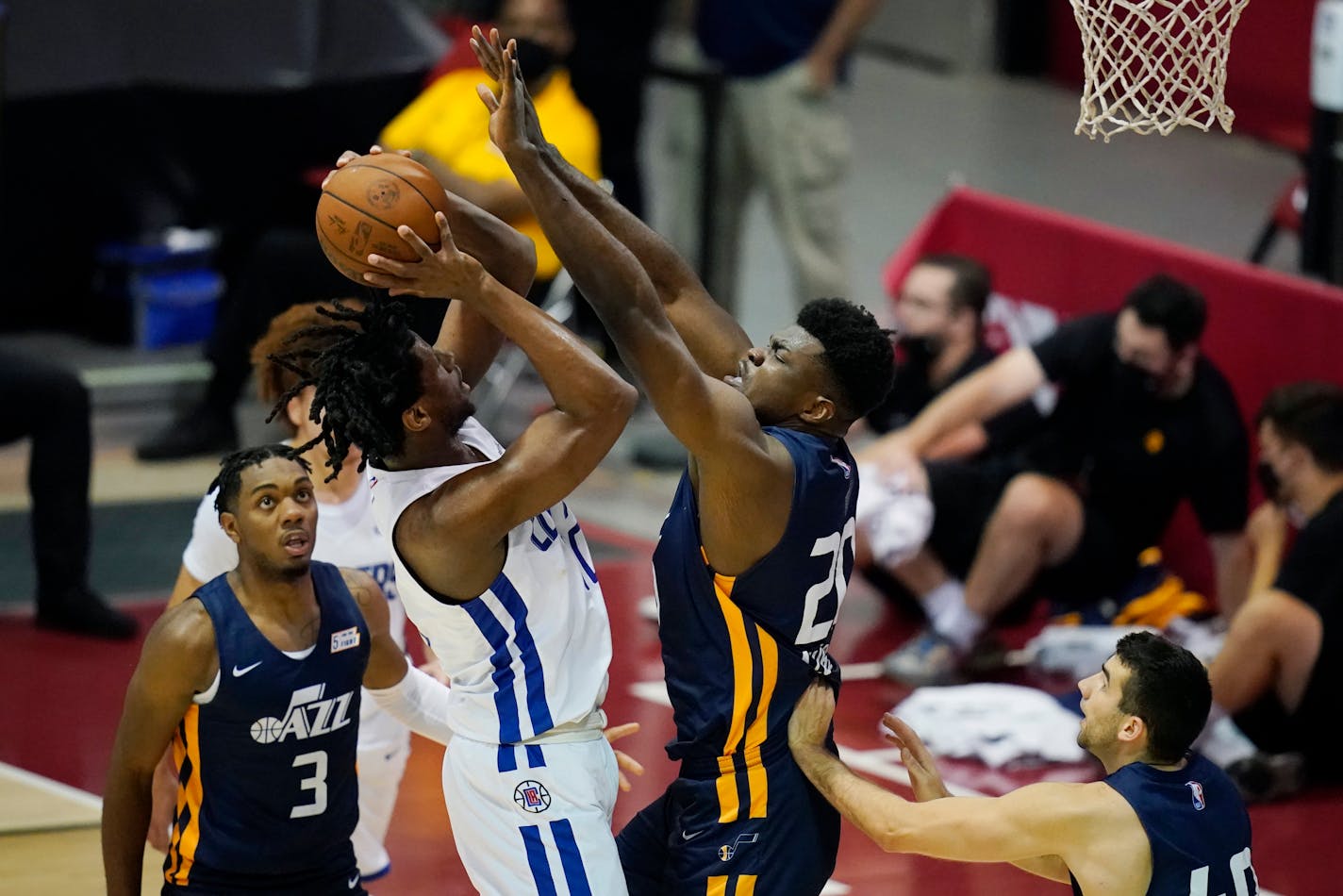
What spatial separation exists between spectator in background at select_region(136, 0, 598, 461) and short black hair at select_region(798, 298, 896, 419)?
14.9 feet

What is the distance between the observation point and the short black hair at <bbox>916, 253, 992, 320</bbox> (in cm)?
840

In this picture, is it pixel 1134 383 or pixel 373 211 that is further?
pixel 1134 383

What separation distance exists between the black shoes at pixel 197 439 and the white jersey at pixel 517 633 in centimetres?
559

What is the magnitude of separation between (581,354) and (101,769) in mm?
3345

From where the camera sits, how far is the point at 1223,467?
7945mm

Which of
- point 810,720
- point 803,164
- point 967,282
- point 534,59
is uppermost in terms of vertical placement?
point 810,720

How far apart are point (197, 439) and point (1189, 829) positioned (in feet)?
20.9

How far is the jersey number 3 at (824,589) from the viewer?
175 inches

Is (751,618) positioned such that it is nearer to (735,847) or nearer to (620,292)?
(735,847)

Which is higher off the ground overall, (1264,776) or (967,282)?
(967,282)

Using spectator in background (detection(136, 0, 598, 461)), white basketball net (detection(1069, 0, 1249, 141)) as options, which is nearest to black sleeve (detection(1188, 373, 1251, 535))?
white basketball net (detection(1069, 0, 1249, 141))

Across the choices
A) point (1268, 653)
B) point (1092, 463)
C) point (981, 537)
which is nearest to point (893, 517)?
point (981, 537)

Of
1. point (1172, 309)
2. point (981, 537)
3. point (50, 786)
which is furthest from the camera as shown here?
point (981, 537)

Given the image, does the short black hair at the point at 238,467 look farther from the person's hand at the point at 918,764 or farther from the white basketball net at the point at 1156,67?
the white basketball net at the point at 1156,67
